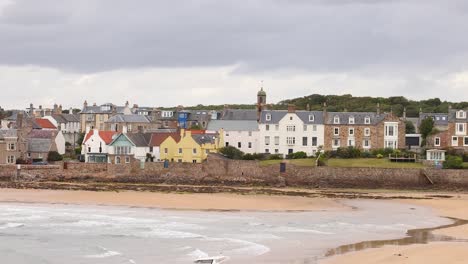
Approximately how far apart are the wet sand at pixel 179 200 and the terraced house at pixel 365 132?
58.1 feet

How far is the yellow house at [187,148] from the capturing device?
57.6 meters

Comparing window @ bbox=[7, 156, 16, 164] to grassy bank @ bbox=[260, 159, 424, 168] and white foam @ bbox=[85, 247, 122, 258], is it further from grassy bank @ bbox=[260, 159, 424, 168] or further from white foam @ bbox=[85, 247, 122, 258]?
white foam @ bbox=[85, 247, 122, 258]

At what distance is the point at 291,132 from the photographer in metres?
61.3

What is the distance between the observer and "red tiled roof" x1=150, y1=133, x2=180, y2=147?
5850 centimetres

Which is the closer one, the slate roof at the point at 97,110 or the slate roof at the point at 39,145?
the slate roof at the point at 39,145

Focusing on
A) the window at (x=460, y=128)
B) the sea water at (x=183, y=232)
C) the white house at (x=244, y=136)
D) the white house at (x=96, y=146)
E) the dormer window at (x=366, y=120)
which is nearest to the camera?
the sea water at (x=183, y=232)

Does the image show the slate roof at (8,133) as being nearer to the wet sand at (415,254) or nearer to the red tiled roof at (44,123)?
the red tiled roof at (44,123)

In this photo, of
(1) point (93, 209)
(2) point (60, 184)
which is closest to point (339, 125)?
(2) point (60, 184)

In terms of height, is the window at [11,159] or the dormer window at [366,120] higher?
A: the dormer window at [366,120]

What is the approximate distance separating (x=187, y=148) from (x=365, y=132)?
13169mm

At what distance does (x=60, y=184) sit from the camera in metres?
50.2

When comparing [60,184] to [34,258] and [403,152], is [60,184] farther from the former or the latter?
[34,258]

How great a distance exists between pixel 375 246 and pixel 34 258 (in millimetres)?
10279

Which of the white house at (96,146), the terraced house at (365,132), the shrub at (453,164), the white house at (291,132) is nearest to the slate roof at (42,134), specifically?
the white house at (96,146)
